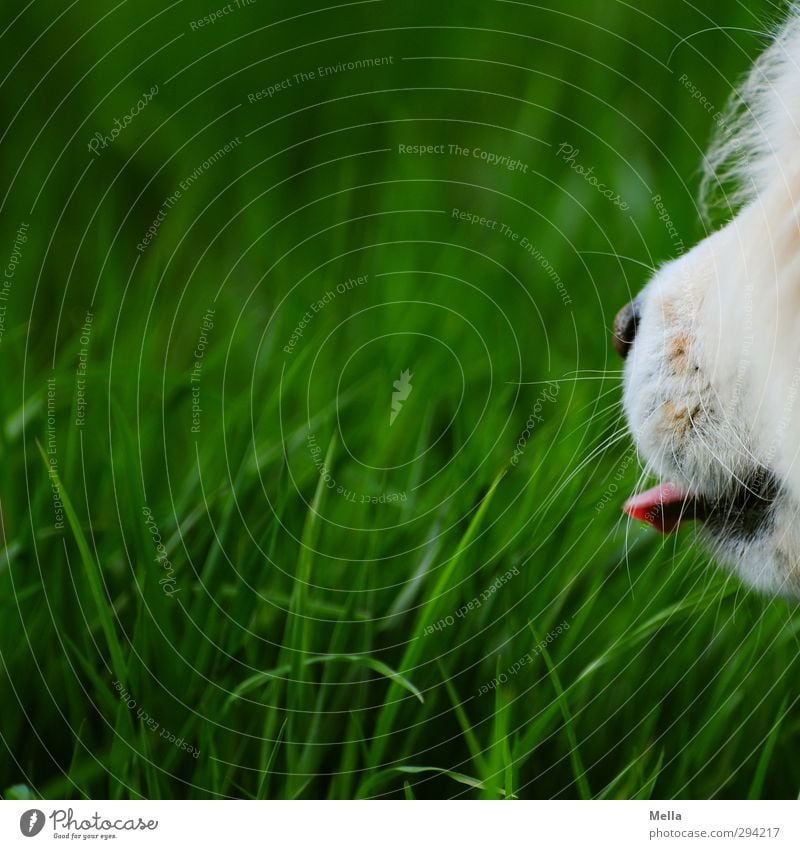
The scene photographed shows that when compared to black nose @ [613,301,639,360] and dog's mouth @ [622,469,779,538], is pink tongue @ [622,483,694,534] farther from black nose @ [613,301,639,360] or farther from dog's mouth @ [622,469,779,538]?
black nose @ [613,301,639,360]

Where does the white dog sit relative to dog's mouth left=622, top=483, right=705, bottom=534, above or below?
above

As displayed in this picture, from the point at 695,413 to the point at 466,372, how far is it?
339mm

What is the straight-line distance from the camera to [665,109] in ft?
3.64

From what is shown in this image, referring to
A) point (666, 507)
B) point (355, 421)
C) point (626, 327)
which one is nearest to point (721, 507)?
point (666, 507)

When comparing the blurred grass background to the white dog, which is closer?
the white dog

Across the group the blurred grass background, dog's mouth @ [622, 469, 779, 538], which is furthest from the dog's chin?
the blurred grass background

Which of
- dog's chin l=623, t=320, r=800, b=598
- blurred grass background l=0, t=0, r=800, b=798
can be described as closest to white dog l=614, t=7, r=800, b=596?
dog's chin l=623, t=320, r=800, b=598

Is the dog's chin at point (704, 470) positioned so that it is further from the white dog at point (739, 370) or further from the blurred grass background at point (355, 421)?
the blurred grass background at point (355, 421)

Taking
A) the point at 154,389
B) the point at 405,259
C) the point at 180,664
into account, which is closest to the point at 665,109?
the point at 405,259

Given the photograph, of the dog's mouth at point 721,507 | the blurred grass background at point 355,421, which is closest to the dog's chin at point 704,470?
the dog's mouth at point 721,507

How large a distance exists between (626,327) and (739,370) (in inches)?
3.5

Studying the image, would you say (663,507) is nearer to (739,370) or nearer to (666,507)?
(666,507)

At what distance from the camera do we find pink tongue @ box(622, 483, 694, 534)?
75 centimetres

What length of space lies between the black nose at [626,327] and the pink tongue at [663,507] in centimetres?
11
